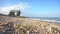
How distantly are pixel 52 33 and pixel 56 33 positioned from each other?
0.07m

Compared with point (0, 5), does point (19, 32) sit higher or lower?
lower

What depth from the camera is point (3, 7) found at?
8.73 feet

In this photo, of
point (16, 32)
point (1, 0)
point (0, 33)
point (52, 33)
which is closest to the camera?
point (0, 33)

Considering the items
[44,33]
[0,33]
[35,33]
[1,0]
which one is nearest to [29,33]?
[35,33]

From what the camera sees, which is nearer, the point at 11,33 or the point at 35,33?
the point at 11,33

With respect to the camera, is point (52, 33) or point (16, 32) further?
point (52, 33)

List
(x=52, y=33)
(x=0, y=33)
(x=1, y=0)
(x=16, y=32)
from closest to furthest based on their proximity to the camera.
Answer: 1. (x=0, y=33)
2. (x=16, y=32)
3. (x=52, y=33)
4. (x=1, y=0)

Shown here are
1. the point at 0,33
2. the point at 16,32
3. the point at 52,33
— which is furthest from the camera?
the point at 52,33

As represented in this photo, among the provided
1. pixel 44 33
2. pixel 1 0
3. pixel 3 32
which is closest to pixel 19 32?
pixel 3 32

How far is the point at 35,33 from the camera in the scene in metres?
1.30

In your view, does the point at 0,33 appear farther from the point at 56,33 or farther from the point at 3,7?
the point at 3,7

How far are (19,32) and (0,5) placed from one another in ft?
4.79

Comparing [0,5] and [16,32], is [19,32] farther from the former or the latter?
[0,5]

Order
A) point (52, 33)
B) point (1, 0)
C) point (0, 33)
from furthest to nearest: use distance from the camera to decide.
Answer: point (1, 0) → point (52, 33) → point (0, 33)
